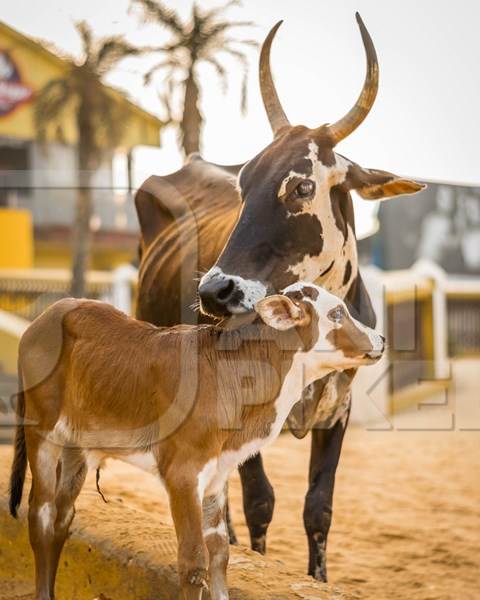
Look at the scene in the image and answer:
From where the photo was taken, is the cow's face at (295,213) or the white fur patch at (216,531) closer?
the white fur patch at (216,531)

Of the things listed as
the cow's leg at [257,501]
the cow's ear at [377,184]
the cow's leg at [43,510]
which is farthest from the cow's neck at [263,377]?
the cow's leg at [257,501]

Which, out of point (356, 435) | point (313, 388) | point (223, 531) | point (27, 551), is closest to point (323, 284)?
point (313, 388)

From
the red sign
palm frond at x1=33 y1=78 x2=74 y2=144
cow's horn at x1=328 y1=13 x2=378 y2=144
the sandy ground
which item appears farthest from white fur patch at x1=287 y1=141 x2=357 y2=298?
the red sign

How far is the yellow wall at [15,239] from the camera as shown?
72.0ft

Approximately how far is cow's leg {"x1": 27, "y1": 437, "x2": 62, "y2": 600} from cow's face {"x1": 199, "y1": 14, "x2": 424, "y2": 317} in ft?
3.22

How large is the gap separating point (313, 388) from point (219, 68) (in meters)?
12.9

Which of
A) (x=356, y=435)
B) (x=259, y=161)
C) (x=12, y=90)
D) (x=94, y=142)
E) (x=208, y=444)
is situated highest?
(x=12, y=90)

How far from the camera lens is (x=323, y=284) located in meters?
4.47

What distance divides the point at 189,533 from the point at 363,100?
213cm

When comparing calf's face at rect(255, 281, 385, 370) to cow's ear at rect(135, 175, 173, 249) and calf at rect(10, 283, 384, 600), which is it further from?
cow's ear at rect(135, 175, 173, 249)

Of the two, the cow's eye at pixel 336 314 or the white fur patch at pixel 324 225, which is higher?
the white fur patch at pixel 324 225

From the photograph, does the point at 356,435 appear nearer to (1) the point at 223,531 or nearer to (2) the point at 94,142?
(1) the point at 223,531

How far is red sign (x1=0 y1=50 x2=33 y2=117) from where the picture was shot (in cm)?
2342

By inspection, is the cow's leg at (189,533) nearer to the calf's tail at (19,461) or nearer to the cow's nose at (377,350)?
the cow's nose at (377,350)
